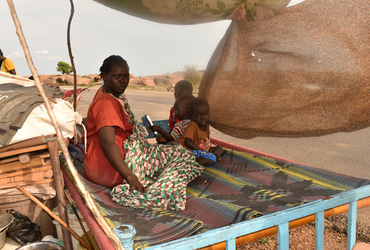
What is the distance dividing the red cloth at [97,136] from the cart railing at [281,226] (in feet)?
3.40

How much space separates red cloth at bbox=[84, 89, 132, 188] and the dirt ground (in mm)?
1420

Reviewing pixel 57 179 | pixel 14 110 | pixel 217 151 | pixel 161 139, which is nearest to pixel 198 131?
pixel 217 151

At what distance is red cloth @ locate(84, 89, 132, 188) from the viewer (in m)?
2.01

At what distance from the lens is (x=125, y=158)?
2.13 m

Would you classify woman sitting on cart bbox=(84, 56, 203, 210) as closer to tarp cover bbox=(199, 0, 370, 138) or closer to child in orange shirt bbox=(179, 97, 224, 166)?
child in orange shirt bbox=(179, 97, 224, 166)

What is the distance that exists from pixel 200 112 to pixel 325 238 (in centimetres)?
172

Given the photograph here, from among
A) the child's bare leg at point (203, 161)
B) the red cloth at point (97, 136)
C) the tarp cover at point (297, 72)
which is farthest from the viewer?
the child's bare leg at point (203, 161)

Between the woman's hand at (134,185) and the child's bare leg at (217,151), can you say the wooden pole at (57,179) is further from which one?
the child's bare leg at (217,151)

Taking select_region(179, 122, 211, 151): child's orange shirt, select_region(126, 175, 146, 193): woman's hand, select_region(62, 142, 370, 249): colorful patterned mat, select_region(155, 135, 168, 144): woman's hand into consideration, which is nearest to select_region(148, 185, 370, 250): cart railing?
select_region(62, 142, 370, 249): colorful patterned mat

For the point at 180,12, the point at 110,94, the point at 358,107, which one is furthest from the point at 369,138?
the point at 110,94

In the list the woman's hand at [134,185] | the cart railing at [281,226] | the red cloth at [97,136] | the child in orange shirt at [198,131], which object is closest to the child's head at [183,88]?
the child in orange shirt at [198,131]

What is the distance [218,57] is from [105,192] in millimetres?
1974

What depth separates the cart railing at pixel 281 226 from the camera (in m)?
1.28

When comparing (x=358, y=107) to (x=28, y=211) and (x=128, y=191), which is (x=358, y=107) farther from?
(x=28, y=211)
